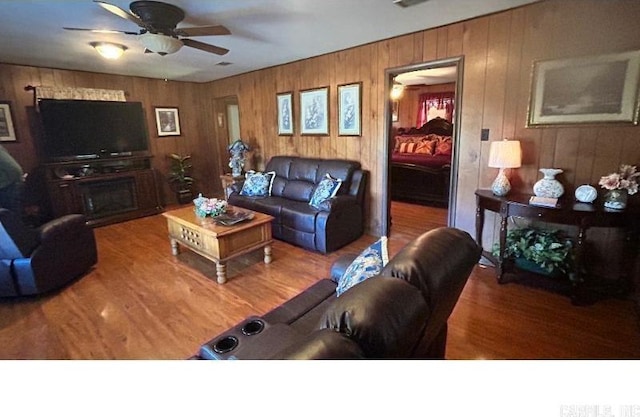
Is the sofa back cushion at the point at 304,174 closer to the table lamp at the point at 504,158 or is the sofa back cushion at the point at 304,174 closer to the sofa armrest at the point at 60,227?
the table lamp at the point at 504,158

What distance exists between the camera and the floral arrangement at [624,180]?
2.14 m

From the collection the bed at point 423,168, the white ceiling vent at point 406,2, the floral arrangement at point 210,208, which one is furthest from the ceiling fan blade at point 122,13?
the bed at point 423,168

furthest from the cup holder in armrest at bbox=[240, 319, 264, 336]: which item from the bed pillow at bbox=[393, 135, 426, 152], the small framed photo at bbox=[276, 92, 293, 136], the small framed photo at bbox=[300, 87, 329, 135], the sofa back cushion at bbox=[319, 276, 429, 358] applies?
the bed pillow at bbox=[393, 135, 426, 152]

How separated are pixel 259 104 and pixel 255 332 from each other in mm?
4506

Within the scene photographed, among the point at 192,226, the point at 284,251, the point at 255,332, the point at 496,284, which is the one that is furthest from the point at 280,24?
the point at 496,284

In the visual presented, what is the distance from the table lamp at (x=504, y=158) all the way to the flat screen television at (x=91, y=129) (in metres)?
5.11

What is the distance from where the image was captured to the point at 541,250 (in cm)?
251

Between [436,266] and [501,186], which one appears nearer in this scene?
[436,266]

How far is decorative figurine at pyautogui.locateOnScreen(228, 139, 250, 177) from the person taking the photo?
17.3 feet

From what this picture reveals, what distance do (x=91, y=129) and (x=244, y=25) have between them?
3.23m

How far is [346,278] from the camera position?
154cm

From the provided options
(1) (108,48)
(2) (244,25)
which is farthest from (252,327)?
(1) (108,48)

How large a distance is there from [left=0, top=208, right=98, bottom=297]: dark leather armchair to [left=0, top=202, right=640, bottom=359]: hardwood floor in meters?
0.12

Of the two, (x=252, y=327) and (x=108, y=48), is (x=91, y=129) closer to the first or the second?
(x=108, y=48)
